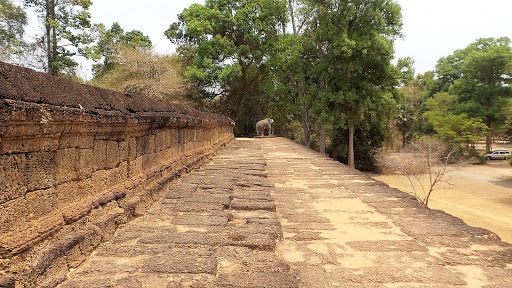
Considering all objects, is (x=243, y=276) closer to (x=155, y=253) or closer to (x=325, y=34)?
(x=155, y=253)

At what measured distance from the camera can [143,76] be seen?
20.2 metres

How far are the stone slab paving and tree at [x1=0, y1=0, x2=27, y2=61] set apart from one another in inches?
678

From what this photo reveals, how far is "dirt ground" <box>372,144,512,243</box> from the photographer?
497 inches

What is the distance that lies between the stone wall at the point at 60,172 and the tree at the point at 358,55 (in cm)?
1553

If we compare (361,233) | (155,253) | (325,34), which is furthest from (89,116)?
(325,34)

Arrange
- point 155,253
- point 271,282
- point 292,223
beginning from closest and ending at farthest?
point 271,282 < point 155,253 < point 292,223

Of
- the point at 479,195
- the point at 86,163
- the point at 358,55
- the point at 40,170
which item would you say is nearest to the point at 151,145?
the point at 86,163

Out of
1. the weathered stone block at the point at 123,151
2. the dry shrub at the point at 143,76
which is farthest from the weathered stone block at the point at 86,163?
the dry shrub at the point at 143,76

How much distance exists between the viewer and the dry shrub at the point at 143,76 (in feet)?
62.2

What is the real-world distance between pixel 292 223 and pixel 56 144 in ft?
6.31

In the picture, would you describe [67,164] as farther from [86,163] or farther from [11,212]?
[11,212]

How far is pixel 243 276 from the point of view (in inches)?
69.2

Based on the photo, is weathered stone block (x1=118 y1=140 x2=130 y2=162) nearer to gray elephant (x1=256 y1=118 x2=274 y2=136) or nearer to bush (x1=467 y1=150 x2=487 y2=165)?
gray elephant (x1=256 y1=118 x2=274 y2=136)

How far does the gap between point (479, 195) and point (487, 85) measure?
16497 millimetres
